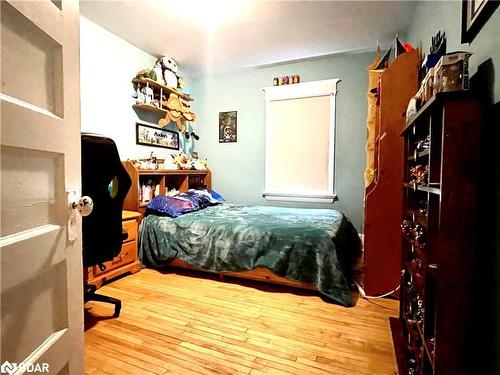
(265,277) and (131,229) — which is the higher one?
(131,229)

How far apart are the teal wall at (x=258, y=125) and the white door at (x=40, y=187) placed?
329 centimetres

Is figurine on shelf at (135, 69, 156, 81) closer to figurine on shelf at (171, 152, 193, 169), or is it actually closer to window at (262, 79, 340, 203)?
figurine on shelf at (171, 152, 193, 169)

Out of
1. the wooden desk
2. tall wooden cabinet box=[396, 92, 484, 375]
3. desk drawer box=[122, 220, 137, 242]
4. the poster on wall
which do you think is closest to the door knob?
tall wooden cabinet box=[396, 92, 484, 375]

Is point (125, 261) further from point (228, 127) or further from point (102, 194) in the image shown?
point (228, 127)

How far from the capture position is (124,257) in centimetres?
258

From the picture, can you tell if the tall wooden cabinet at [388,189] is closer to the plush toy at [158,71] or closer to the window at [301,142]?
the window at [301,142]

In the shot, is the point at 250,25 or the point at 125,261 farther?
the point at 250,25

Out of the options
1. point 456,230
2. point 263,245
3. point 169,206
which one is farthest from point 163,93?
point 456,230

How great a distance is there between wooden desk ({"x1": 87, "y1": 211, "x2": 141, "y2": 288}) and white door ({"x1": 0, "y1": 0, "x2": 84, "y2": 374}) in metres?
1.67

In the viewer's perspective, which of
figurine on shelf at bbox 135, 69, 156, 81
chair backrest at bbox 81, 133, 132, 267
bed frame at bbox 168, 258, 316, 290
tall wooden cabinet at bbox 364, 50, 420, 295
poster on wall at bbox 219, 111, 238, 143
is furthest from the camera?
poster on wall at bbox 219, 111, 238, 143

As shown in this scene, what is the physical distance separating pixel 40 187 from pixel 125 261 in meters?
2.15

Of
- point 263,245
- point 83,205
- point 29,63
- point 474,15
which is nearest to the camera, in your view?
point 29,63

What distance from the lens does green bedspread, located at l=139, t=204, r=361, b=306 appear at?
2107 millimetres

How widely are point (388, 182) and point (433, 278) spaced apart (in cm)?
132
